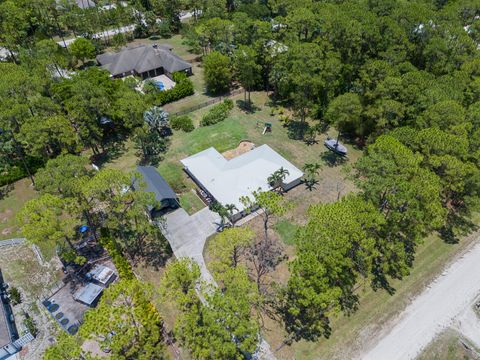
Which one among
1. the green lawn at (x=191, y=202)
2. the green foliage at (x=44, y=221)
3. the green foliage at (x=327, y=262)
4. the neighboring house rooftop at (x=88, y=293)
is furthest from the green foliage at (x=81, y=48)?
the green foliage at (x=327, y=262)

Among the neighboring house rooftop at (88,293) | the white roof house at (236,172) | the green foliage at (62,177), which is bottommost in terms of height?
the neighboring house rooftop at (88,293)

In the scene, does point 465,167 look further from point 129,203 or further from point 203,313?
point 129,203

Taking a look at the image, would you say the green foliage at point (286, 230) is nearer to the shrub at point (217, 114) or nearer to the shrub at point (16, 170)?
the shrub at point (217, 114)

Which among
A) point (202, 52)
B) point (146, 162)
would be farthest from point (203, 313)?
point (202, 52)

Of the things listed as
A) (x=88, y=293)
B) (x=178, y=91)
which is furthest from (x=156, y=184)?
(x=178, y=91)

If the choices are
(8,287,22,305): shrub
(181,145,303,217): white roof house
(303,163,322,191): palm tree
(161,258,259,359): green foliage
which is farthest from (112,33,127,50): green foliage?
(161,258,259,359): green foliage

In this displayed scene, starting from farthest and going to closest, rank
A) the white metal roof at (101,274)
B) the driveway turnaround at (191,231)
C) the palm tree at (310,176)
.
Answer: the palm tree at (310,176) → the driveway turnaround at (191,231) → the white metal roof at (101,274)
